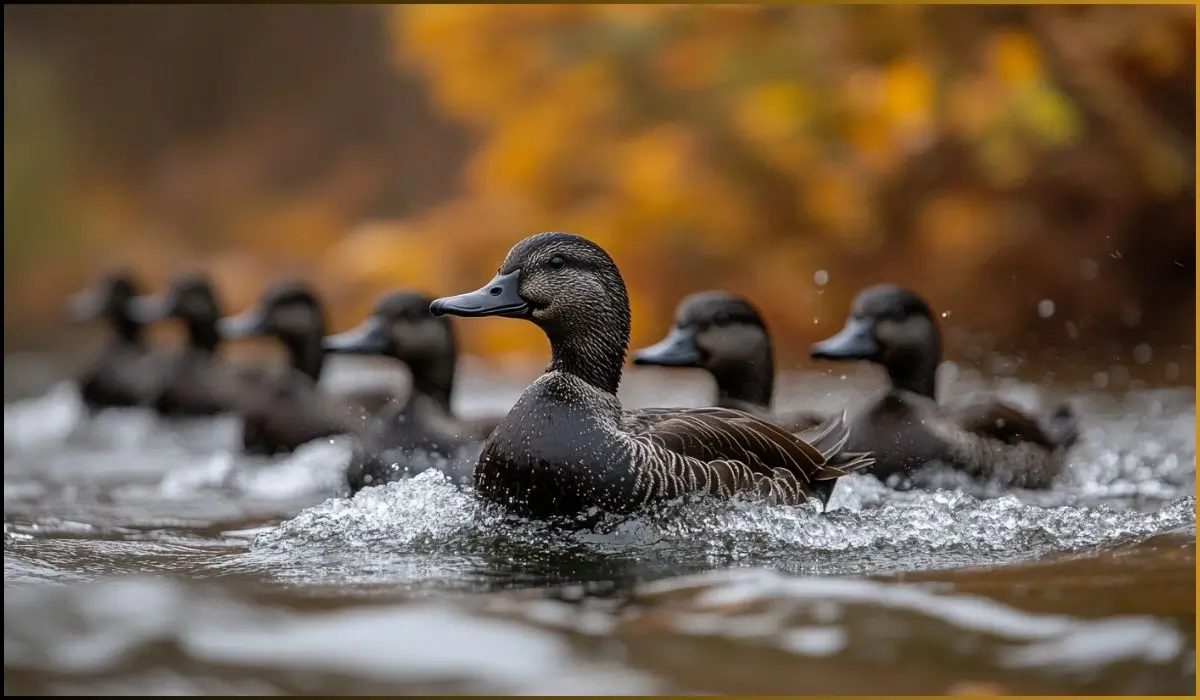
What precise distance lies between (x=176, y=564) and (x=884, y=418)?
11.4ft

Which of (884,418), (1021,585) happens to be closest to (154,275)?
(884,418)

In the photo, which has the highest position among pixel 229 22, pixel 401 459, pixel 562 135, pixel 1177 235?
pixel 229 22

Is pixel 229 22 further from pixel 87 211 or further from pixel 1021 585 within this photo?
pixel 1021 585

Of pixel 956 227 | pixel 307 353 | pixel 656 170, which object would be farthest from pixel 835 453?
pixel 656 170

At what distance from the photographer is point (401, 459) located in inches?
287

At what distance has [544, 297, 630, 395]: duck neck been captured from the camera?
564cm

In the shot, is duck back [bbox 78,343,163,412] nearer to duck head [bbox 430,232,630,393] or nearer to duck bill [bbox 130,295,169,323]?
duck bill [bbox 130,295,169,323]

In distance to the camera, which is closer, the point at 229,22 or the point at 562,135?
the point at 562,135

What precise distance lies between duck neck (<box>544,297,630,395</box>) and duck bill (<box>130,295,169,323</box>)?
21.8 feet

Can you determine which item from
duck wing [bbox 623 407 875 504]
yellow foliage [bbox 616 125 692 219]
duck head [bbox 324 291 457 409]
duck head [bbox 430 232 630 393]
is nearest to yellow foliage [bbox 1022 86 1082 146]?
yellow foliage [bbox 616 125 692 219]

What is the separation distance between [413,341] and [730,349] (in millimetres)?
1747

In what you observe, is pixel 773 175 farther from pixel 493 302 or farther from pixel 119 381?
pixel 493 302

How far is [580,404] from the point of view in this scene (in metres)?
5.47

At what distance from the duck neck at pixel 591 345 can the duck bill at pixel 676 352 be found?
1.30 meters
